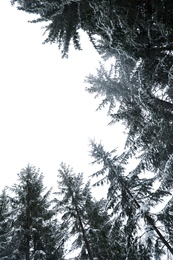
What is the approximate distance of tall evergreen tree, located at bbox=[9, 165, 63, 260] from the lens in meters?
12.1

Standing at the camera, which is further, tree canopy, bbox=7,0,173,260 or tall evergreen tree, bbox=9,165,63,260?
tall evergreen tree, bbox=9,165,63,260

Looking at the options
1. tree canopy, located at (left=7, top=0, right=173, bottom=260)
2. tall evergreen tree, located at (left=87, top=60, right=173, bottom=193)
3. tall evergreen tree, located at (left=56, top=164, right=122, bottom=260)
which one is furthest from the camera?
tall evergreen tree, located at (left=56, top=164, right=122, bottom=260)

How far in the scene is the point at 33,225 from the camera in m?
12.9

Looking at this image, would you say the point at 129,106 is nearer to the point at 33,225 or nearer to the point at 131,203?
the point at 131,203

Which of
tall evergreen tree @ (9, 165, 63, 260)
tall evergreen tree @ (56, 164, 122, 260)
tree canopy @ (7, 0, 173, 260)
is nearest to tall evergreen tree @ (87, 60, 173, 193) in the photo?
tree canopy @ (7, 0, 173, 260)

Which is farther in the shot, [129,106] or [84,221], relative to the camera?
[84,221]

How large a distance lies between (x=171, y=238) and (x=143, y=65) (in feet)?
20.5

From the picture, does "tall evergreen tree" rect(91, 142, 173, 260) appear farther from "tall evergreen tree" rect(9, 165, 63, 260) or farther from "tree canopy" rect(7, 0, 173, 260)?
"tall evergreen tree" rect(9, 165, 63, 260)

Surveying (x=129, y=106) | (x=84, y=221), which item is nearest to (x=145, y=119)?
(x=129, y=106)

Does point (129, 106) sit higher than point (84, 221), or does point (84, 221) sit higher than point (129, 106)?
point (129, 106)

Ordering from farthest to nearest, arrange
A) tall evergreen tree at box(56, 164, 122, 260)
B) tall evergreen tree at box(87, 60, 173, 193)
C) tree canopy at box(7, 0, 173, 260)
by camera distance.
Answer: tall evergreen tree at box(56, 164, 122, 260)
tall evergreen tree at box(87, 60, 173, 193)
tree canopy at box(7, 0, 173, 260)

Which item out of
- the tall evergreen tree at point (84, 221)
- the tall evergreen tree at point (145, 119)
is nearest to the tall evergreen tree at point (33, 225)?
the tall evergreen tree at point (84, 221)

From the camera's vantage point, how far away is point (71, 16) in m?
5.67

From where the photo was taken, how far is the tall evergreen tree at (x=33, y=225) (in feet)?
39.9
